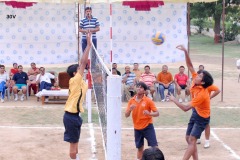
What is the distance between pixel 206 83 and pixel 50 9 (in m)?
10.6

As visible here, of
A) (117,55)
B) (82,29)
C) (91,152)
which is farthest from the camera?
(117,55)

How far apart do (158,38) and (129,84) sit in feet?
7.22

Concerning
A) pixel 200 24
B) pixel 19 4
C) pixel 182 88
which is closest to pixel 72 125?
pixel 182 88

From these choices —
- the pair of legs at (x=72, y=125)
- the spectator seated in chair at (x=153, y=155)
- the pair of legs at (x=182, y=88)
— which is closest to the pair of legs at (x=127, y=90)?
the pair of legs at (x=182, y=88)

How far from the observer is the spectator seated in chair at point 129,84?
52.7 ft

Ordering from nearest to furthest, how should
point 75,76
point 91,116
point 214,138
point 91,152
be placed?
point 75,76, point 91,152, point 214,138, point 91,116

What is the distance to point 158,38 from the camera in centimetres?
1744

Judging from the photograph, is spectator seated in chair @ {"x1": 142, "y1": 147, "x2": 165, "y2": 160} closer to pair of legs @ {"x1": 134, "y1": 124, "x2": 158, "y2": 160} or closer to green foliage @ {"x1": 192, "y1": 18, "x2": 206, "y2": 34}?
pair of legs @ {"x1": 134, "y1": 124, "x2": 158, "y2": 160}

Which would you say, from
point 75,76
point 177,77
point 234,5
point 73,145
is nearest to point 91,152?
point 73,145

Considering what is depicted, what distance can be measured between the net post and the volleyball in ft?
37.7

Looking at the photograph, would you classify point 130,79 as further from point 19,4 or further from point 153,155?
point 153,155

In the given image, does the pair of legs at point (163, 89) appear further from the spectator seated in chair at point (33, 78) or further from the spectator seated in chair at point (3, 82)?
the spectator seated in chair at point (3, 82)

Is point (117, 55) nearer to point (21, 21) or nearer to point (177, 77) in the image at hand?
point (177, 77)

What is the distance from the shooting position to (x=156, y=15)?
17484 mm
